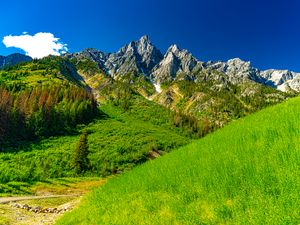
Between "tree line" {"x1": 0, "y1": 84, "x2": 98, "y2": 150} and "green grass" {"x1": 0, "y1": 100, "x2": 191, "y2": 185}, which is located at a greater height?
"tree line" {"x1": 0, "y1": 84, "x2": 98, "y2": 150}

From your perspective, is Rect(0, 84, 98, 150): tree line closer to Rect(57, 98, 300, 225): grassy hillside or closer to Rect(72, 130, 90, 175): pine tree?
Rect(72, 130, 90, 175): pine tree

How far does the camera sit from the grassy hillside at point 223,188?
671cm

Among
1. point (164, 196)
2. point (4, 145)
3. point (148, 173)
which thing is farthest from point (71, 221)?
point (4, 145)

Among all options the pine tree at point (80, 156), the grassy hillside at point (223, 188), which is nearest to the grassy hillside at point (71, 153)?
the pine tree at point (80, 156)

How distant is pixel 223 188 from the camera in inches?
338

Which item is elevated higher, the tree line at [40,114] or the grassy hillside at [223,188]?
the tree line at [40,114]

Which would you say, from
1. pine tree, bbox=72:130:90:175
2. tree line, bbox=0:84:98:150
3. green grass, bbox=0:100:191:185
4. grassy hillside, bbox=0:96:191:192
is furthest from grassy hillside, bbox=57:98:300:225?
tree line, bbox=0:84:98:150

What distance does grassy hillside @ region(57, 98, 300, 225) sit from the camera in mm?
6715

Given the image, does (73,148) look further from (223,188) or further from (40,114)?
(223,188)

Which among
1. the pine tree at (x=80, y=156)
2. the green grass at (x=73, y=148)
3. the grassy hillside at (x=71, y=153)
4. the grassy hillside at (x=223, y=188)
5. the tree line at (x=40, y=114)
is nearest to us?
the grassy hillside at (x=223, y=188)

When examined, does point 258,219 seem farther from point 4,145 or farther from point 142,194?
point 4,145

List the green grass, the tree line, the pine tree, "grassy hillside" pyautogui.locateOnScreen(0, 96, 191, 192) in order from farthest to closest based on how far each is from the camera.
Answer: the tree line → the pine tree → the green grass → "grassy hillside" pyautogui.locateOnScreen(0, 96, 191, 192)

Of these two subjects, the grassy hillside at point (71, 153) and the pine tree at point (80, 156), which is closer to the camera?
the grassy hillside at point (71, 153)

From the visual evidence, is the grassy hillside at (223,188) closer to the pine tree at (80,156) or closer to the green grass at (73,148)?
the green grass at (73,148)
